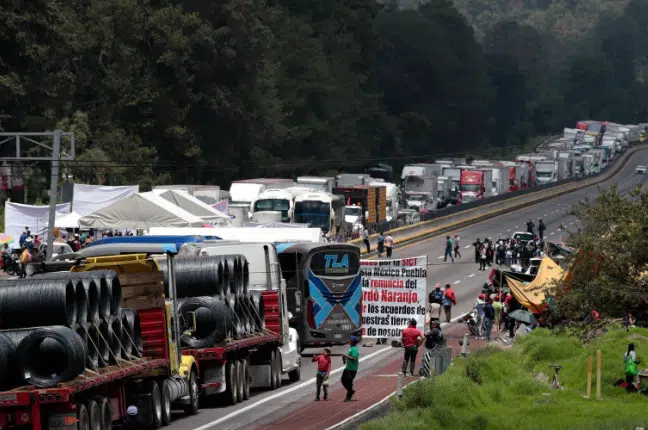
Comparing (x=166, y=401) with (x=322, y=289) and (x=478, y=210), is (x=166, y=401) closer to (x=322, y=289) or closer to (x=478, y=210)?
(x=322, y=289)

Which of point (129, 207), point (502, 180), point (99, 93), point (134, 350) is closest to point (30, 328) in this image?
point (134, 350)

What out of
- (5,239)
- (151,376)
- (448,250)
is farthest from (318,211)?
(151,376)

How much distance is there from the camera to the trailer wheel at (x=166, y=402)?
2578 centimetres

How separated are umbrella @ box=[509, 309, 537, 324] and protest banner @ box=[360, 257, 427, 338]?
535cm

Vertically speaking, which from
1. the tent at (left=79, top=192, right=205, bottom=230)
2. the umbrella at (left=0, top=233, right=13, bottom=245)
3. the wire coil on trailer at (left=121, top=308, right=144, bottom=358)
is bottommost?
the wire coil on trailer at (left=121, top=308, right=144, bottom=358)

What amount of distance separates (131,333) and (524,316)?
872 inches

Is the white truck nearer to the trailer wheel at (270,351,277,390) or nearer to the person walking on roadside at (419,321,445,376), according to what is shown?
the person walking on roadside at (419,321,445,376)

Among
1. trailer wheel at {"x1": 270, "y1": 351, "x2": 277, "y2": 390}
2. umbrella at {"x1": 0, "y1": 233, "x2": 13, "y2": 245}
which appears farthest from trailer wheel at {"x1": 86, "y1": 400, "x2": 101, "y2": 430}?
umbrella at {"x1": 0, "y1": 233, "x2": 13, "y2": 245}

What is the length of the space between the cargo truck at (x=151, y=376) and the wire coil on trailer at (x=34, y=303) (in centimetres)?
99

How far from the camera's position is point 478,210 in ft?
318

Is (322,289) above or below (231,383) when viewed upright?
above

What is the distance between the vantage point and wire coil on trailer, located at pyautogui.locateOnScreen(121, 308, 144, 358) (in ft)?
79.4

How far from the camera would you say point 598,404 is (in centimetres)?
3033

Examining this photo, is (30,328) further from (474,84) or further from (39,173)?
(474,84)
